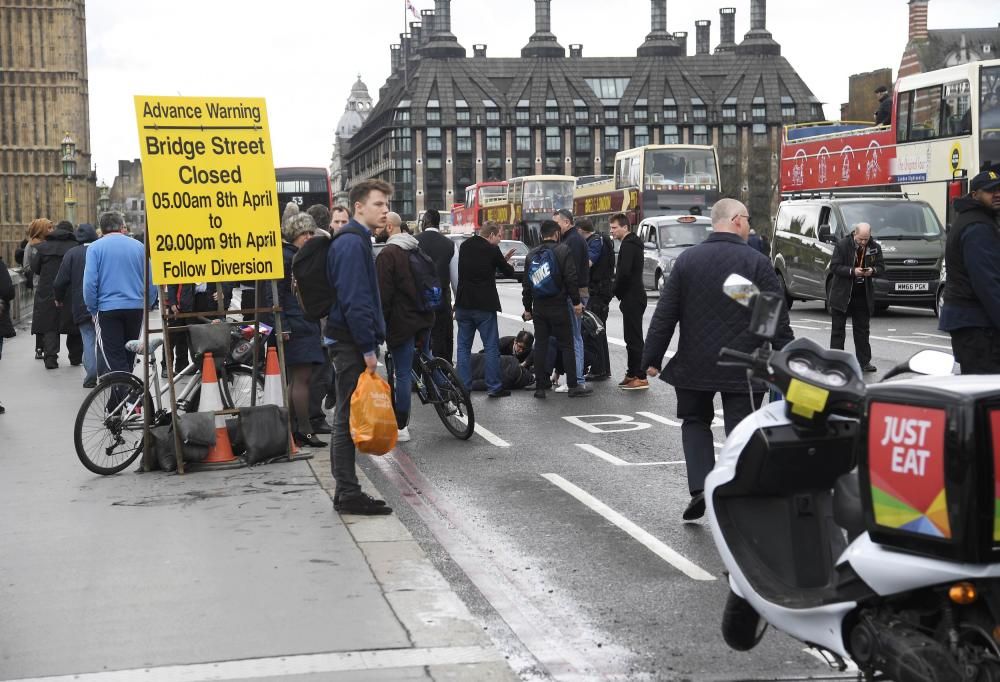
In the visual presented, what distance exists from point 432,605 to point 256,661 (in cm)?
96

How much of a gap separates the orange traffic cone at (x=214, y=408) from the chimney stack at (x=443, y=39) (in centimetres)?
13816

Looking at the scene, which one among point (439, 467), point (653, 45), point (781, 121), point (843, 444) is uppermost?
point (653, 45)

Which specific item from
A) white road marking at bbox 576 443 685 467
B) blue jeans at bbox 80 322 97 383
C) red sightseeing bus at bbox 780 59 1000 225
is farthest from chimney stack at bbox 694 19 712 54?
white road marking at bbox 576 443 685 467

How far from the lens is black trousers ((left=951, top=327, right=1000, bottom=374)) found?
7.31 m

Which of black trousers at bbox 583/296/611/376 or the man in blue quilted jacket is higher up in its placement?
the man in blue quilted jacket

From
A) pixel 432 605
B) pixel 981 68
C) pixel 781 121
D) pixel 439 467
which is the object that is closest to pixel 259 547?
pixel 432 605

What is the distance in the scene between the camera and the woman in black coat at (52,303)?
1753cm

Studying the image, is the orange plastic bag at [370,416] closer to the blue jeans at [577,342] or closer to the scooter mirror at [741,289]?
the scooter mirror at [741,289]

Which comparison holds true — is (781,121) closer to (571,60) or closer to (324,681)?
(571,60)

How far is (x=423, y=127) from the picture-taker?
142000mm

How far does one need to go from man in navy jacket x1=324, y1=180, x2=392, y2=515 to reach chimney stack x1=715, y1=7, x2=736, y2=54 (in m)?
148

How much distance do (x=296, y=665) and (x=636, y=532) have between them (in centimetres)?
282

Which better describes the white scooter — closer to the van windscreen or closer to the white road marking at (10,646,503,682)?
the white road marking at (10,646,503,682)

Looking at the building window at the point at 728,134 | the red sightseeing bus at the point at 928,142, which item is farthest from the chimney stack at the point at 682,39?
the red sightseeing bus at the point at 928,142
